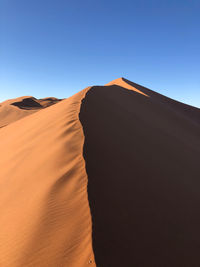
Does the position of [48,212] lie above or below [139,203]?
above

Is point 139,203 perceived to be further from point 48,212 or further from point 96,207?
point 48,212

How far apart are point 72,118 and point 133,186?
261 centimetres

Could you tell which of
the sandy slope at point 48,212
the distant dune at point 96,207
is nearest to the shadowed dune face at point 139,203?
the distant dune at point 96,207

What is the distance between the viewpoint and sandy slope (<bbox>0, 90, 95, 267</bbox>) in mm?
1515

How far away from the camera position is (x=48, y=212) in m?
1.91

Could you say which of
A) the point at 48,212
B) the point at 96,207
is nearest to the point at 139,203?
Result: the point at 96,207

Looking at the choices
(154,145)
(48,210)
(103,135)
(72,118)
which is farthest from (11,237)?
(154,145)

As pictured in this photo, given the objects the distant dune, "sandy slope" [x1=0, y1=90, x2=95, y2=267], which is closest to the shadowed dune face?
the distant dune

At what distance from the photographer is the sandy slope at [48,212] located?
1515 millimetres

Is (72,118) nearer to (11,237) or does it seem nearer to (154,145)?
(154,145)

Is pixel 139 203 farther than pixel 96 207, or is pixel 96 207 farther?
pixel 139 203

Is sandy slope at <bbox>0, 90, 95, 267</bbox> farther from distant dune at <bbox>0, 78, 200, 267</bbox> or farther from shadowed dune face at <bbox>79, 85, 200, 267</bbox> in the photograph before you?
shadowed dune face at <bbox>79, 85, 200, 267</bbox>

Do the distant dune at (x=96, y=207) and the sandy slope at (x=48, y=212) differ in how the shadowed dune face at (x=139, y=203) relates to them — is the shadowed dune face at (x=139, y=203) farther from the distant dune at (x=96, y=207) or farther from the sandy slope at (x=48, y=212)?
the sandy slope at (x=48, y=212)

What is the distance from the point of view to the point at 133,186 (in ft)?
7.88
